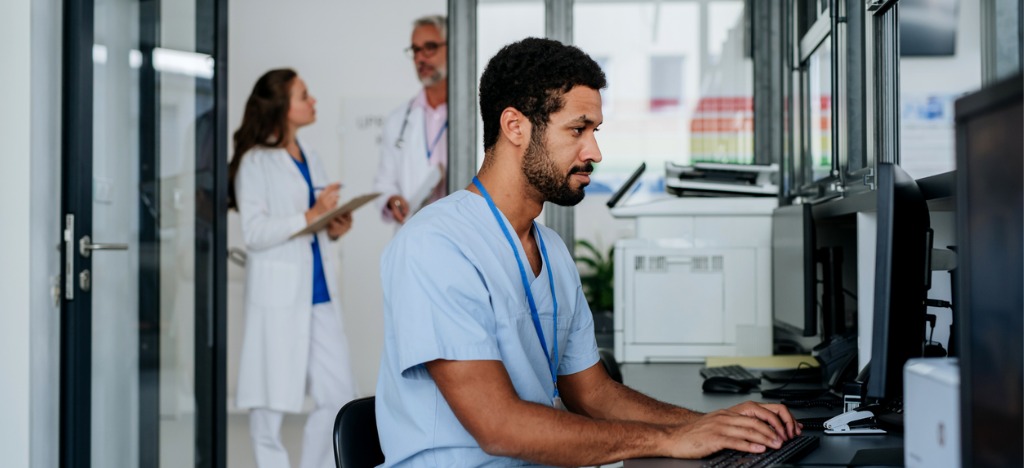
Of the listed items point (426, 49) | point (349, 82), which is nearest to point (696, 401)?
point (426, 49)

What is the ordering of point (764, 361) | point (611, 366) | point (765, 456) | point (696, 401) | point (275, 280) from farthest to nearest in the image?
point (275, 280), point (764, 361), point (611, 366), point (696, 401), point (765, 456)

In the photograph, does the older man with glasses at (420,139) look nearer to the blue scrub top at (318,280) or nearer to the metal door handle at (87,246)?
the blue scrub top at (318,280)

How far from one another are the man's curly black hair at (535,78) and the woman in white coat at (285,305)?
2.24 m

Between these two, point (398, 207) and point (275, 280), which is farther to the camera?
point (398, 207)

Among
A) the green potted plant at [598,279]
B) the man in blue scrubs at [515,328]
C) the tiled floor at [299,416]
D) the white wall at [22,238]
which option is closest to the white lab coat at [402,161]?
the green potted plant at [598,279]

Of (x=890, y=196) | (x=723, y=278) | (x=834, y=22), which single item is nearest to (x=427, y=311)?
(x=890, y=196)

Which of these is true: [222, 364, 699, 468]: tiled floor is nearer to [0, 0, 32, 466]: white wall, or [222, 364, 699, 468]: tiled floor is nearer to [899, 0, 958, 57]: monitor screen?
[0, 0, 32, 466]: white wall

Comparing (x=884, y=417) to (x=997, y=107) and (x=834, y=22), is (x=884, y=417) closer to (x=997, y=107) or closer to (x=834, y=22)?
(x=997, y=107)

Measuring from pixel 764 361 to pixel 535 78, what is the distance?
Result: 5.07 ft

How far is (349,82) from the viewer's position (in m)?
4.31

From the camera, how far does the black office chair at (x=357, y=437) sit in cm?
151

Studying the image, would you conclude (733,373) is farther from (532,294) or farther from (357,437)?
(357,437)

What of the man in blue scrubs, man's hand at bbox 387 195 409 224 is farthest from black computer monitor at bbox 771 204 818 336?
man's hand at bbox 387 195 409 224

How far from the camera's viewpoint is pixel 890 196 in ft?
3.67
